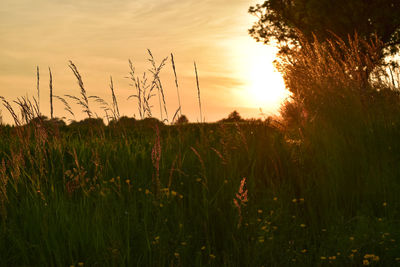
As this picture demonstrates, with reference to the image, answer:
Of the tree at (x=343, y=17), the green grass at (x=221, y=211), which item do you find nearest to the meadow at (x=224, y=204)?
the green grass at (x=221, y=211)

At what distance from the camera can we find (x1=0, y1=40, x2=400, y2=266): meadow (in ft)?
9.16

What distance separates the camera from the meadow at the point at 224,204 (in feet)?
9.16

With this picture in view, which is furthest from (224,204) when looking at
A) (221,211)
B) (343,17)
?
(343,17)

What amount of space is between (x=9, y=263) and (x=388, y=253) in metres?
2.78

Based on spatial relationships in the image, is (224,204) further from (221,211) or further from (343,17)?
(343,17)

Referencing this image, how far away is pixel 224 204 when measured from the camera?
136 inches

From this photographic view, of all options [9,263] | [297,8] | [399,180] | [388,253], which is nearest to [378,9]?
[297,8]

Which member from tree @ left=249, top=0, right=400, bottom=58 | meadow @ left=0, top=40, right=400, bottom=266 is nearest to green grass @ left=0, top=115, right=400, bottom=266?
meadow @ left=0, top=40, right=400, bottom=266

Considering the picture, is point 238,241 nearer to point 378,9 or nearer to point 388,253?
point 388,253

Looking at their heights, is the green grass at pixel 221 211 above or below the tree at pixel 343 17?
below

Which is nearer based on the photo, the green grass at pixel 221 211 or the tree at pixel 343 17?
the green grass at pixel 221 211

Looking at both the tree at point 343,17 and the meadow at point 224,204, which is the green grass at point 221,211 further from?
the tree at point 343,17

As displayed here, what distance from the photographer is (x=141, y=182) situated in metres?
3.96

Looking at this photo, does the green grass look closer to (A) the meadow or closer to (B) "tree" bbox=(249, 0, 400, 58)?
(A) the meadow
